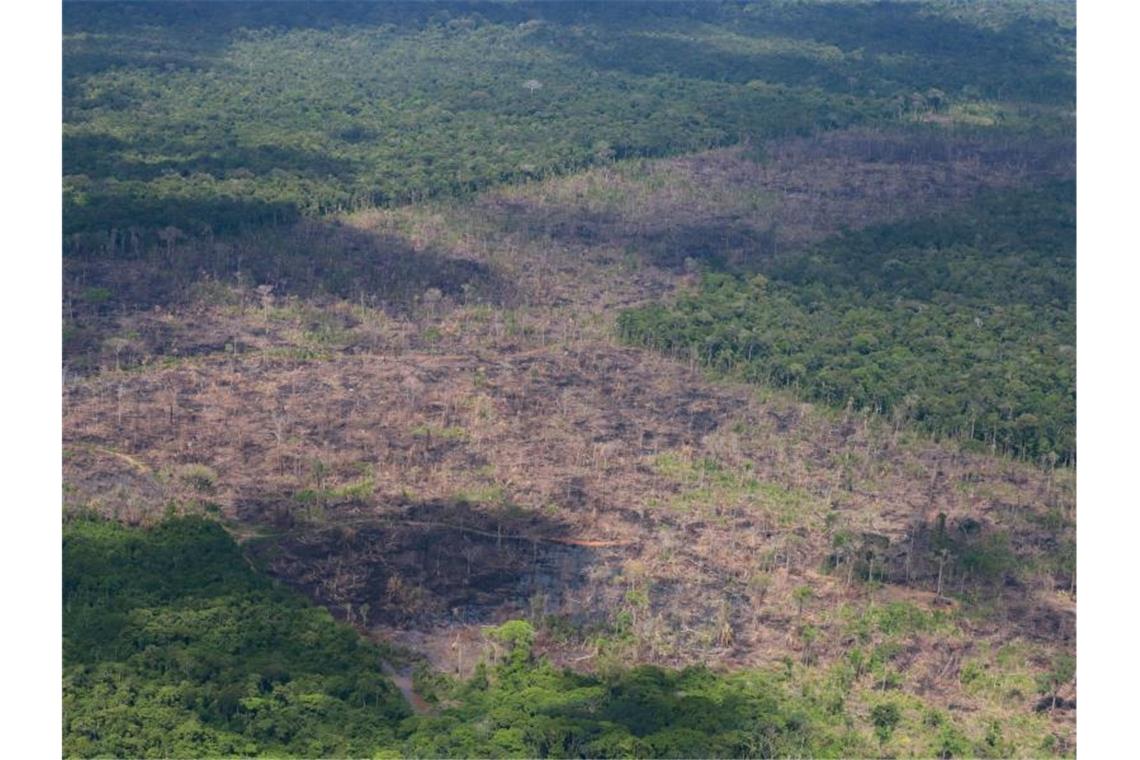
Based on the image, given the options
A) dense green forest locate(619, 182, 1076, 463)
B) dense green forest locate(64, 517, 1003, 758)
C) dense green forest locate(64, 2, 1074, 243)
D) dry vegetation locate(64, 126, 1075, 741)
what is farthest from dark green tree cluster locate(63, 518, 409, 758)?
dense green forest locate(64, 2, 1074, 243)

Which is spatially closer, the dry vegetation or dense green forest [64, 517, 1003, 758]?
dense green forest [64, 517, 1003, 758]

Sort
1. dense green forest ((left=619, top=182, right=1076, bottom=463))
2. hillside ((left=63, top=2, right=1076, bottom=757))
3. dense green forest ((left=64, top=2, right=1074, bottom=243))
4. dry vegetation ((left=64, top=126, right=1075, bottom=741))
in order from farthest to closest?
1. dense green forest ((left=64, top=2, right=1074, bottom=243))
2. dense green forest ((left=619, top=182, right=1076, bottom=463))
3. dry vegetation ((left=64, top=126, right=1075, bottom=741))
4. hillside ((left=63, top=2, right=1076, bottom=757))

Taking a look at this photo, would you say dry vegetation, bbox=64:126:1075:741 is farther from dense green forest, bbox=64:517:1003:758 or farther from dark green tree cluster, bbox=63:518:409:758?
dark green tree cluster, bbox=63:518:409:758

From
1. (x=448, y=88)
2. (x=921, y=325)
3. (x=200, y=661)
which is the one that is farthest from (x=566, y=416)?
(x=448, y=88)

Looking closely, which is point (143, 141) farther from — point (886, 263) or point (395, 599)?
point (395, 599)

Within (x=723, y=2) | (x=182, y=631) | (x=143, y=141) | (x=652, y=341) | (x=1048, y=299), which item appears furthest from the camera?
(x=723, y=2)

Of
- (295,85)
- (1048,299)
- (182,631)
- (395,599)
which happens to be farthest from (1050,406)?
(295,85)

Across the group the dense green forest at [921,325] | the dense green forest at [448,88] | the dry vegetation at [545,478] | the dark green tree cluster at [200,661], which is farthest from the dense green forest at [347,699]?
the dense green forest at [448,88]

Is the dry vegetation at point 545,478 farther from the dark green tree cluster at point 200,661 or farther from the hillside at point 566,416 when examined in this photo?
the dark green tree cluster at point 200,661

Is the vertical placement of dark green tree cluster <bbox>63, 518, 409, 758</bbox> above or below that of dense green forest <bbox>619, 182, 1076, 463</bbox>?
below
